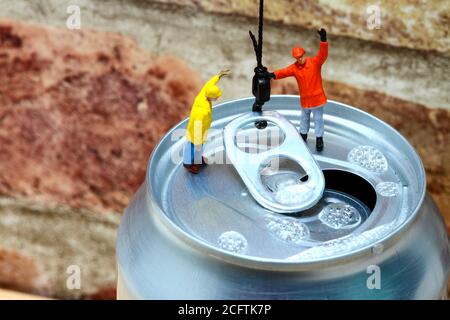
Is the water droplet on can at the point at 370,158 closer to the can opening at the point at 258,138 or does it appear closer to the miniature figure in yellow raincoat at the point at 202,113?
the can opening at the point at 258,138

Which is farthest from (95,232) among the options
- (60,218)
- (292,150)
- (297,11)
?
(292,150)

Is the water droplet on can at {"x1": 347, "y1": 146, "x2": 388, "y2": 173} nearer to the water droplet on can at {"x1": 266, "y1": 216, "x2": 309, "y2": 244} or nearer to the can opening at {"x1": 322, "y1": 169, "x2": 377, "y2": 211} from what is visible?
the can opening at {"x1": 322, "y1": 169, "x2": 377, "y2": 211}

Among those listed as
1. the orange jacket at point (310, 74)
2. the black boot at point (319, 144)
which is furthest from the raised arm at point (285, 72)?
the black boot at point (319, 144)

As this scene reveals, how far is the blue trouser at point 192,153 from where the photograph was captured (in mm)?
992

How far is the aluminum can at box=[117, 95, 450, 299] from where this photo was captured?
0.86 m

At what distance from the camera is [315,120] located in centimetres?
100

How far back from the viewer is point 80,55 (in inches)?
60.9

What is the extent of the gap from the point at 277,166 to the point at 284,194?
0.06 meters

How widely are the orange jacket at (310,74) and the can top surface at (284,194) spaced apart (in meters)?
0.09

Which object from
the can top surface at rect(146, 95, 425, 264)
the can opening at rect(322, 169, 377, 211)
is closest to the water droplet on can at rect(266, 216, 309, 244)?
the can top surface at rect(146, 95, 425, 264)

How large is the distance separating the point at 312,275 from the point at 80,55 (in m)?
0.83

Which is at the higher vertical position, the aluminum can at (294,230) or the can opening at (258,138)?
the can opening at (258,138)

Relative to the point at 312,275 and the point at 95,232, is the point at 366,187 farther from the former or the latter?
the point at 95,232

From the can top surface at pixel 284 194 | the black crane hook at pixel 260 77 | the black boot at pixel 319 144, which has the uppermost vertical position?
the black crane hook at pixel 260 77
